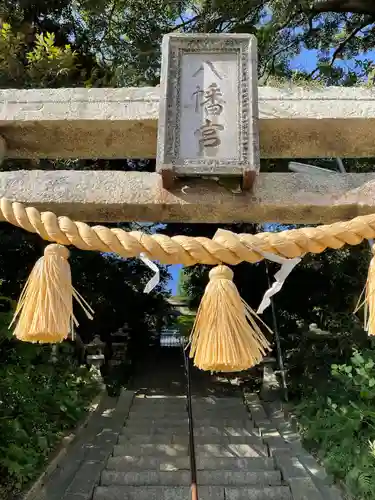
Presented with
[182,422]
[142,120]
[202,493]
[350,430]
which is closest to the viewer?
[142,120]

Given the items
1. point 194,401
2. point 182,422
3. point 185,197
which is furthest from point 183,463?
point 185,197

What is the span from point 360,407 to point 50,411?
287 centimetres

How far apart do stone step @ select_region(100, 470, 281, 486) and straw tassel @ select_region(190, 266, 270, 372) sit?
3039mm

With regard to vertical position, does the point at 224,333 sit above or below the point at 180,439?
above

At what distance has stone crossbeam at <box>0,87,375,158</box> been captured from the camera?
6.04ft

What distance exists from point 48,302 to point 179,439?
4015 mm

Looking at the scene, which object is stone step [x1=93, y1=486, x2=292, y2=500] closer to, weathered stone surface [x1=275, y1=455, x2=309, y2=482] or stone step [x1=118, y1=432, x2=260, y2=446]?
weathered stone surface [x1=275, y1=455, x2=309, y2=482]

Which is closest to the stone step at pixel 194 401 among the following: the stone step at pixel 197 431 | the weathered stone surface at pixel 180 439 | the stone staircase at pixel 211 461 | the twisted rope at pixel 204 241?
the stone staircase at pixel 211 461

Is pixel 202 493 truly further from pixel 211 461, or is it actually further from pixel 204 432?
pixel 204 432

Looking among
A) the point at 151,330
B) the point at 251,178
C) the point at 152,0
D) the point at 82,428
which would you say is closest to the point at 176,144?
the point at 251,178

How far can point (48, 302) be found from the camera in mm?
1344

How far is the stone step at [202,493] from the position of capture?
12.2ft

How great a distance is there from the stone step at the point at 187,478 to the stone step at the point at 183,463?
0.14 meters

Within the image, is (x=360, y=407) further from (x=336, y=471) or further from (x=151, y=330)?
Answer: (x=151, y=330)
